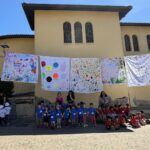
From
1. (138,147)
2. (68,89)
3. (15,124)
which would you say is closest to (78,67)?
(68,89)

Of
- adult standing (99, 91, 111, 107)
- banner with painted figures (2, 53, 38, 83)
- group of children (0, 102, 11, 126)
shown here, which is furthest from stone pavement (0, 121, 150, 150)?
banner with painted figures (2, 53, 38, 83)

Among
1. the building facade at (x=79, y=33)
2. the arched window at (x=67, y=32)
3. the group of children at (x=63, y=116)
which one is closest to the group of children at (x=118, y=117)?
the group of children at (x=63, y=116)

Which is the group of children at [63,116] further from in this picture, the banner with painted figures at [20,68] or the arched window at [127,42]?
the arched window at [127,42]

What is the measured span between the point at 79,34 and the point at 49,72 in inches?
155

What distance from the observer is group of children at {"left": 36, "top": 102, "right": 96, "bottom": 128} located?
13.6m

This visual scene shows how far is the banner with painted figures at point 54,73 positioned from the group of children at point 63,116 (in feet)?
4.44

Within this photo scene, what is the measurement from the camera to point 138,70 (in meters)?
16.1

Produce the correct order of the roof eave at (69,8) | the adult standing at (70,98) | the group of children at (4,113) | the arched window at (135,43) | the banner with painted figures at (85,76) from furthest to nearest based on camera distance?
the arched window at (135,43), the roof eave at (69,8), the banner with painted figures at (85,76), the adult standing at (70,98), the group of children at (4,113)

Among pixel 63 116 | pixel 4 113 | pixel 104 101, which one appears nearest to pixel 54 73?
pixel 63 116

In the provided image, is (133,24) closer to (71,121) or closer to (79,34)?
(79,34)

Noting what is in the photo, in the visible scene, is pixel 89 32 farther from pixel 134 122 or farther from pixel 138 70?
pixel 134 122

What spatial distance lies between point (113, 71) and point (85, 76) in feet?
5.09

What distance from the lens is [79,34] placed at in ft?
59.2

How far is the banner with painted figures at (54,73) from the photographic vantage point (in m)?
15.2
